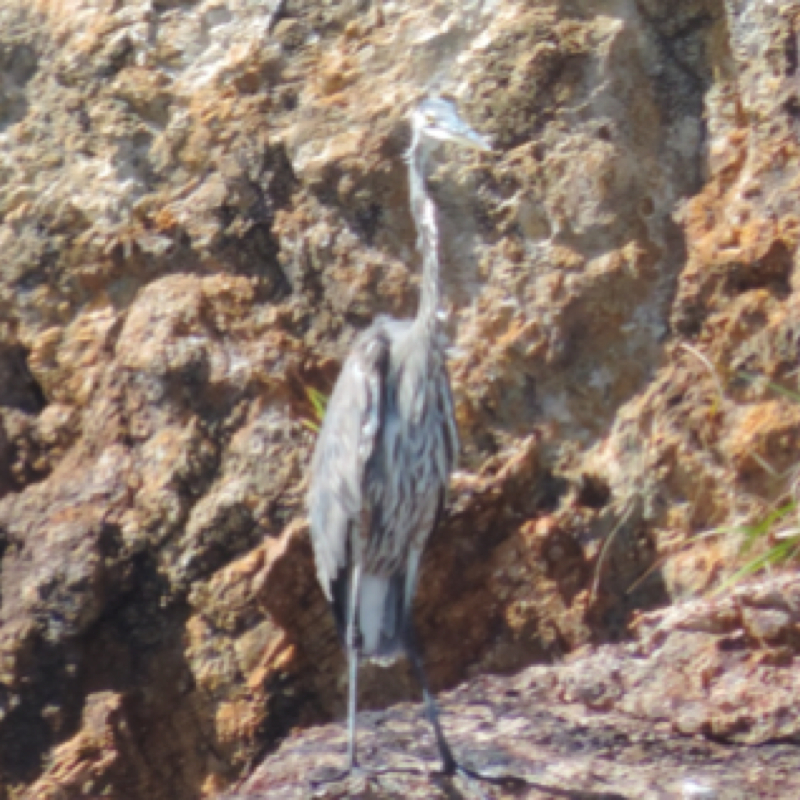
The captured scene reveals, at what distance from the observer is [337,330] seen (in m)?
5.08

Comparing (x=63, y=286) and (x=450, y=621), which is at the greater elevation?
(x=63, y=286)

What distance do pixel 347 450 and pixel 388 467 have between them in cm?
14

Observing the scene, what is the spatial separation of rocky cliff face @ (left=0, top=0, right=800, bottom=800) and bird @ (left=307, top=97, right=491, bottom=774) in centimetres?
64

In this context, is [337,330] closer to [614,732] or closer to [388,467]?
[388,467]

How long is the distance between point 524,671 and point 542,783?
2.79 ft

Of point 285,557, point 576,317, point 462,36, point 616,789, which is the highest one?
point 462,36

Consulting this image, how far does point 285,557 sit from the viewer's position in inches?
193

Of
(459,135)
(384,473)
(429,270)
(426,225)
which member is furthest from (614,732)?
(459,135)

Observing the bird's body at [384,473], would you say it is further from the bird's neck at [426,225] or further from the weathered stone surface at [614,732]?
the weathered stone surface at [614,732]

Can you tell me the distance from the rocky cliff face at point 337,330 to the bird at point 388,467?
638 mm

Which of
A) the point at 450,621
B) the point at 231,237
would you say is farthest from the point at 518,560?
the point at 231,237

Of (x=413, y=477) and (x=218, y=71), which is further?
(x=218, y=71)

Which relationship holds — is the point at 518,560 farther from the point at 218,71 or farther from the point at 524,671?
the point at 218,71

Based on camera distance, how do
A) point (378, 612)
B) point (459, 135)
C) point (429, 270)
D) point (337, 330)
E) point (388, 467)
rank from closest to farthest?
point (459, 135) → point (429, 270) → point (388, 467) → point (378, 612) → point (337, 330)
